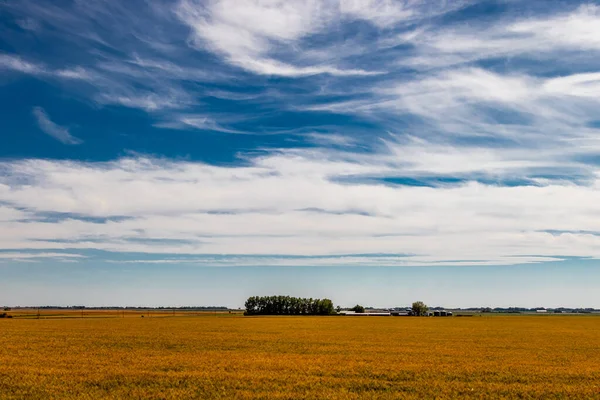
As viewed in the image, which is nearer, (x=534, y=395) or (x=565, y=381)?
(x=534, y=395)

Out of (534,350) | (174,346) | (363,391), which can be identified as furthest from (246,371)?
(534,350)

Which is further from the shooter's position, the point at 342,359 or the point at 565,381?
the point at 342,359

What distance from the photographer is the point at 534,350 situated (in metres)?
41.3

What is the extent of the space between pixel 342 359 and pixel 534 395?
1322cm

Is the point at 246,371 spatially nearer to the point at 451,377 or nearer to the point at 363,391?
the point at 363,391

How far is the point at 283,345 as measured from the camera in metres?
43.1

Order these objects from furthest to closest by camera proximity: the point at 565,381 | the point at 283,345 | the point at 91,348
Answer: the point at 283,345 → the point at 91,348 → the point at 565,381

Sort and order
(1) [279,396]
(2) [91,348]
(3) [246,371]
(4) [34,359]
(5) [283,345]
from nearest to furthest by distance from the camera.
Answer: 1. (1) [279,396]
2. (3) [246,371]
3. (4) [34,359]
4. (2) [91,348]
5. (5) [283,345]

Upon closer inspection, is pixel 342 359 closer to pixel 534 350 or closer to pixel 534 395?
pixel 534 395

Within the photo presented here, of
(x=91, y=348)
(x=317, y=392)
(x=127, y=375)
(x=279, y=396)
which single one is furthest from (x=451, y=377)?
(x=91, y=348)

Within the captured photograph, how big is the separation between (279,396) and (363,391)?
3651 millimetres

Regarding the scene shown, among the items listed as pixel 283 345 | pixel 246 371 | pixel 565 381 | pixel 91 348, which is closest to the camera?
pixel 565 381

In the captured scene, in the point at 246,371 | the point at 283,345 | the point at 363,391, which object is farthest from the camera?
the point at 283,345

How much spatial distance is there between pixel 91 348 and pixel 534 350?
33.8m
